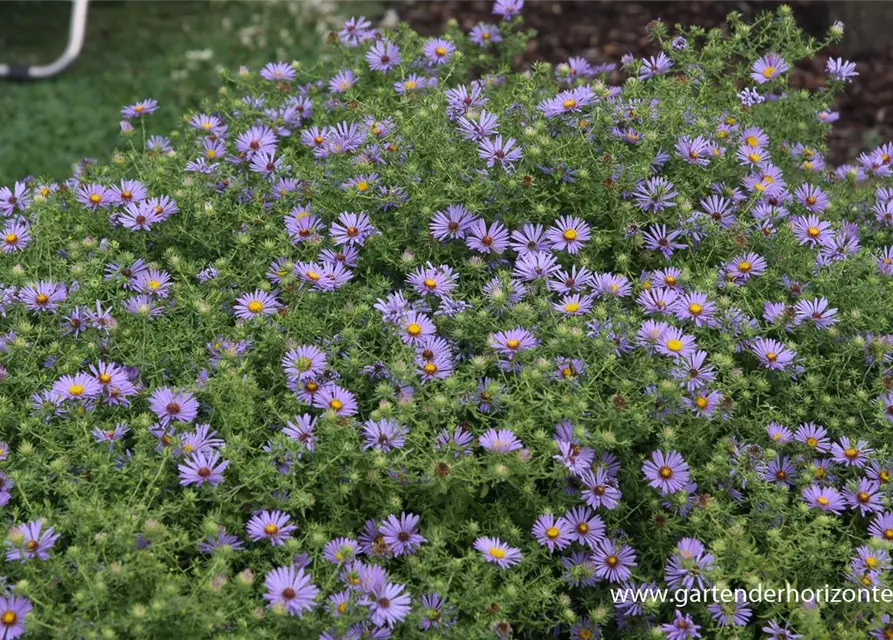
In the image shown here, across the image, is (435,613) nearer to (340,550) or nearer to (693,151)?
(340,550)

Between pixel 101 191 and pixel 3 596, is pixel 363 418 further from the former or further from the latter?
pixel 101 191

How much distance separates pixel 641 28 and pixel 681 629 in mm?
4504

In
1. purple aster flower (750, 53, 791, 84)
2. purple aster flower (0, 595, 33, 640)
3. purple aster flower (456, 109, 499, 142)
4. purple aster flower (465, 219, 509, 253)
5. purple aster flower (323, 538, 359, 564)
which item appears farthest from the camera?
purple aster flower (750, 53, 791, 84)

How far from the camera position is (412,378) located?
200 centimetres

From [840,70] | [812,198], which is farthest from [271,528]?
[840,70]

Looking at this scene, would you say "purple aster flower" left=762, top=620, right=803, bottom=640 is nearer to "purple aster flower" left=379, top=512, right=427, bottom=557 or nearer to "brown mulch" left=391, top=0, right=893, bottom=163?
"purple aster flower" left=379, top=512, right=427, bottom=557

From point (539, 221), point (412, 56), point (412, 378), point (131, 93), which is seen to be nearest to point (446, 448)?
point (412, 378)

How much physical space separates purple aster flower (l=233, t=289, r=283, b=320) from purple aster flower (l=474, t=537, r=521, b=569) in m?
0.69

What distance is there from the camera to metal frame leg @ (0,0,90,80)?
545 cm

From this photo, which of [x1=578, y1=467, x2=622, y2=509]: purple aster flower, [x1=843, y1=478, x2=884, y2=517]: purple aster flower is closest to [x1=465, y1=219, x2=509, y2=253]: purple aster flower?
[x1=578, y1=467, x2=622, y2=509]: purple aster flower

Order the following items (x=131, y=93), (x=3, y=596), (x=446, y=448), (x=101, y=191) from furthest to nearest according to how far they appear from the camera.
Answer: (x=131, y=93) → (x=101, y=191) → (x=446, y=448) → (x=3, y=596)

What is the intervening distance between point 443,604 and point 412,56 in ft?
5.30

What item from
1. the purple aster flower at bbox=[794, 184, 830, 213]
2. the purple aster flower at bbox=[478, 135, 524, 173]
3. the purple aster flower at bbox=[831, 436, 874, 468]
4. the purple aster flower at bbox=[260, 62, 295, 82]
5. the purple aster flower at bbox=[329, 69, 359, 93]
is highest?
the purple aster flower at bbox=[260, 62, 295, 82]

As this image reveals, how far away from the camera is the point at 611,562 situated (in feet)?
6.58
